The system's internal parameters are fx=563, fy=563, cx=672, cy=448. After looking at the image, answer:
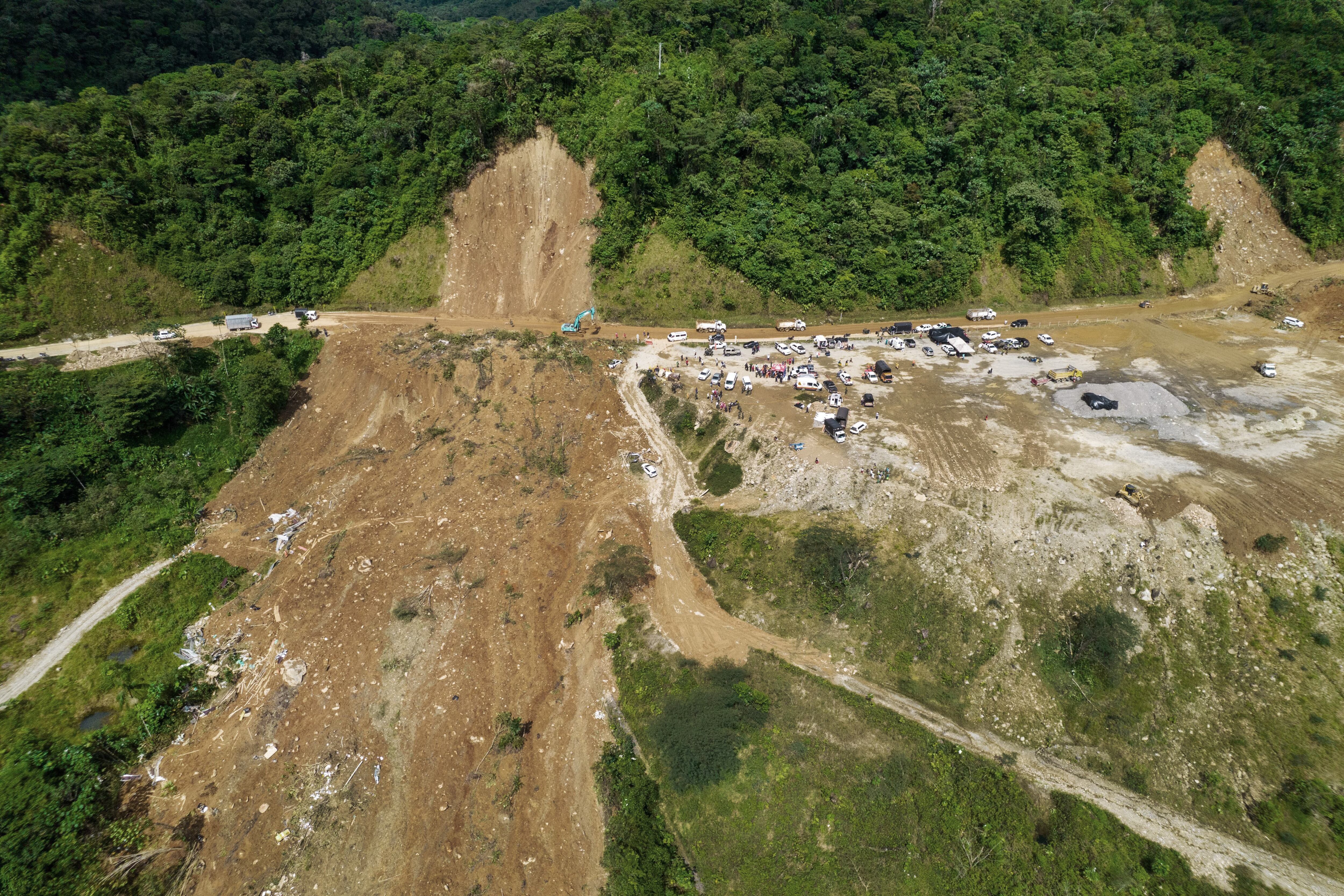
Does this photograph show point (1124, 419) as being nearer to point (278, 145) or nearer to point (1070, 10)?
point (1070, 10)

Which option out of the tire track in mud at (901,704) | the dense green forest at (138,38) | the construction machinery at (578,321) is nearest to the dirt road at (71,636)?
the tire track in mud at (901,704)

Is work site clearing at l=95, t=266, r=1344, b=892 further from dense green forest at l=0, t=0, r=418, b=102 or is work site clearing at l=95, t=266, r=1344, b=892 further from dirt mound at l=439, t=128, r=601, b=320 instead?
dense green forest at l=0, t=0, r=418, b=102

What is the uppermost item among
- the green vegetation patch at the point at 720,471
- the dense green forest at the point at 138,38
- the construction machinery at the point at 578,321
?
the dense green forest at the point at 138,38

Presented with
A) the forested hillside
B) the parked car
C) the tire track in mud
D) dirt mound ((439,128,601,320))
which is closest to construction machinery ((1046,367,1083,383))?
the parked car

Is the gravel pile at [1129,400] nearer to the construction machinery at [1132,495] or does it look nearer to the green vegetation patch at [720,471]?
the construction machinery at [1132,495]

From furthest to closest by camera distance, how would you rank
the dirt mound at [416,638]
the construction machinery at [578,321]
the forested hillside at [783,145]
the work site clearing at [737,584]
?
the forested hillside at [783,145] → the construction machinery at [578,321] → the work site clearing at [737,584] → the dirt mound at [416,638]

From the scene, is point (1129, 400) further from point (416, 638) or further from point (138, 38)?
point (138, 38)
